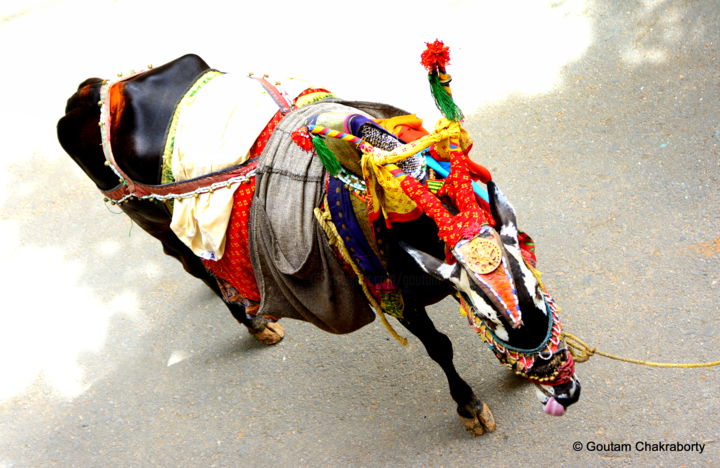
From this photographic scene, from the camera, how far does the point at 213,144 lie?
2.93 meters

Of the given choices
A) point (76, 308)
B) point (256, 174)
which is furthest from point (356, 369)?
point (76, 308)

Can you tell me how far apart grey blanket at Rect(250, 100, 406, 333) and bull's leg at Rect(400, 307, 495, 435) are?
9.1 inches

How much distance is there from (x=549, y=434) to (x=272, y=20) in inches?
Answer: 181

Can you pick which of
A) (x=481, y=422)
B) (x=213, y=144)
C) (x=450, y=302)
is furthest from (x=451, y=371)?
(x=213, y=144)

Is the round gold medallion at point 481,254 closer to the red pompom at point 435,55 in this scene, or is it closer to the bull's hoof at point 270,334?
the red pompom at point 435,55

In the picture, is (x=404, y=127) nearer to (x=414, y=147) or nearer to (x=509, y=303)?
(x=414, y=147)

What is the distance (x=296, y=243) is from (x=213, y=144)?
24.6 inches

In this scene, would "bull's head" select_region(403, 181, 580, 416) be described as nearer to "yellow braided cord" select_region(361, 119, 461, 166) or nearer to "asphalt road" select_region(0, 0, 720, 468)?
"yellow braided cord" select_region(361, 119, 461, 166)

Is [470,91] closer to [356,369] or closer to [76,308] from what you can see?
[356,369]

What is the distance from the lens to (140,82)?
10.6 feet

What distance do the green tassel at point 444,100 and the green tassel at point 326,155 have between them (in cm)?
40

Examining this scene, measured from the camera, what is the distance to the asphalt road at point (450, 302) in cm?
319

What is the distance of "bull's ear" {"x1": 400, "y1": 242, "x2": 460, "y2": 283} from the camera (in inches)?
81.5

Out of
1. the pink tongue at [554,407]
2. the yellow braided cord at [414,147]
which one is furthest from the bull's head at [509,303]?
the yellow braided cord at [414,147]
